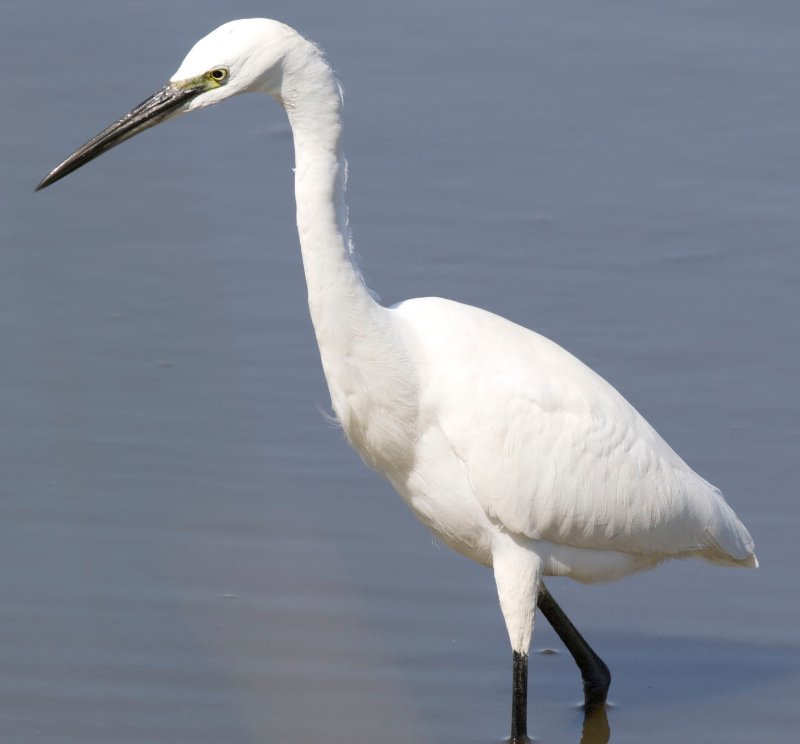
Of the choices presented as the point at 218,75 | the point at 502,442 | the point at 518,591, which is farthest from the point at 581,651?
the point at 218,75

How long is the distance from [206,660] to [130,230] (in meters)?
2.59

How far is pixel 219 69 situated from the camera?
4227 mm

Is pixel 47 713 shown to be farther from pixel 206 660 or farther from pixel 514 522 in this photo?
pixel 514 522

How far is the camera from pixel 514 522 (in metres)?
4.89

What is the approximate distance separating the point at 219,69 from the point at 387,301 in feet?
9.71

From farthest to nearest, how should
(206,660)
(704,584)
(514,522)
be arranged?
1. (704,584)
2. (206,660)
3. (514,522)

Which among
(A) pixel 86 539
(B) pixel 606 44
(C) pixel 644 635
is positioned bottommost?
(C) pixel 644 635

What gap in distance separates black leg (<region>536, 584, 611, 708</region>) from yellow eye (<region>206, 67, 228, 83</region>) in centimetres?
196

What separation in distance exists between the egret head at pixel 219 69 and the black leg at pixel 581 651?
76.1 inches

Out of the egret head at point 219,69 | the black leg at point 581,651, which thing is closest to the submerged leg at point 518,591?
the black leg at point 581,651

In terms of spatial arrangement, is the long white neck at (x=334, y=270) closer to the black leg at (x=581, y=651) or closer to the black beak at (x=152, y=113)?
the black beak at (x=152, y=113)

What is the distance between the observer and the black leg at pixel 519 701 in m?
5.02

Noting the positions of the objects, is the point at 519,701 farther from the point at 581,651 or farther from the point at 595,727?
the point at 595,727

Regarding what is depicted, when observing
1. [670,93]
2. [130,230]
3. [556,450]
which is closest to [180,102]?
[556,450]
